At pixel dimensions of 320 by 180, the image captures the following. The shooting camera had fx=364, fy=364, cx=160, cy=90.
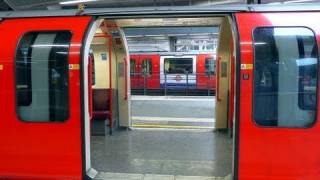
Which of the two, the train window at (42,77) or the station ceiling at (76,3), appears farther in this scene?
the station ceiling at (76,3)

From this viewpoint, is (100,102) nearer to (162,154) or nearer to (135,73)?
(162,154)

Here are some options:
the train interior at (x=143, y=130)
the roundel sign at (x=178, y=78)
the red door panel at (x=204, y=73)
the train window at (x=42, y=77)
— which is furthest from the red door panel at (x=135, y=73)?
the train window at (x=42, y=77)

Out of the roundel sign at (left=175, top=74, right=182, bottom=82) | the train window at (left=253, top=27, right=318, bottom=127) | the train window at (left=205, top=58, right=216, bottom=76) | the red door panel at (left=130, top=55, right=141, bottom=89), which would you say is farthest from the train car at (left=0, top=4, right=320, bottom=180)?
the red door panel at (left=130, top=55, right=141, bottom=89)

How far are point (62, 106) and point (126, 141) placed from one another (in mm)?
2241

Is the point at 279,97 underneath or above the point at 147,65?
underneath

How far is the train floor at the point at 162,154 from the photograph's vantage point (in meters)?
4.62

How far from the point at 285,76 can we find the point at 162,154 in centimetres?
231

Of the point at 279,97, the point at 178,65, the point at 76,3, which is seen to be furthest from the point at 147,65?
the point at 279,97

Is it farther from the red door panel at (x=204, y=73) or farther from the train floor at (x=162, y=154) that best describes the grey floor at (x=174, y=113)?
the red door panel at (x=204, y=73)

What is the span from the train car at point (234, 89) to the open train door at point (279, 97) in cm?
1

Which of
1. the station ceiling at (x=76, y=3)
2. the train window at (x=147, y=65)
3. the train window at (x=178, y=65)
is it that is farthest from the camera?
the train window at (x=147, y=65)

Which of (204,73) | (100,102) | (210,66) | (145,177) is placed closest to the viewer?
(145,177)

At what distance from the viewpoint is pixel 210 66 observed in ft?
59.4

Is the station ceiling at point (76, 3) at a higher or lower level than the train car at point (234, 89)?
higher
